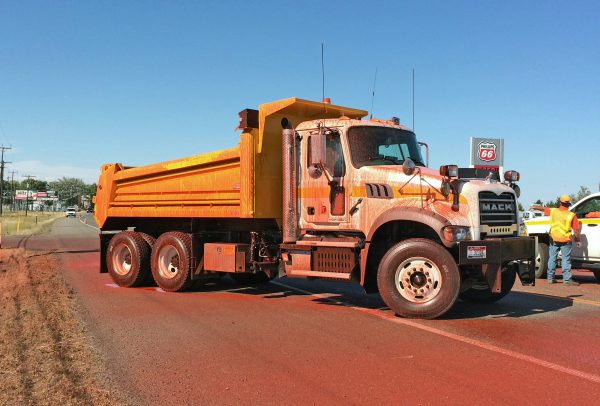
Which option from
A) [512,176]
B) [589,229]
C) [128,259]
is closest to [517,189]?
[512,176]

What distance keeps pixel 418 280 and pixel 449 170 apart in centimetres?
148

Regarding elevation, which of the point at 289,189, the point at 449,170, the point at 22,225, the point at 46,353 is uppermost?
the point at 449,170

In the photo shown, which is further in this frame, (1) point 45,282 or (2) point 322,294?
(1) point 45,282

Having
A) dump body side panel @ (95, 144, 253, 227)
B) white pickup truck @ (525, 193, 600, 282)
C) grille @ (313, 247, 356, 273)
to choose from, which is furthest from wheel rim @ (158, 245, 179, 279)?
white pickup truck @ (525, 193, 600, 282)

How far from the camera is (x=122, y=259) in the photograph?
11.1 m

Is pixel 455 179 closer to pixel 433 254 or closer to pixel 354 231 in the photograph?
pixel 433 254

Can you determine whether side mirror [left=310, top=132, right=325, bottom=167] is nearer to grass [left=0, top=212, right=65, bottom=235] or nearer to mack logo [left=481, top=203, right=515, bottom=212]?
mack logo [left=481, top=203, right=515, bottom=212]

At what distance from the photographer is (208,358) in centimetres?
529

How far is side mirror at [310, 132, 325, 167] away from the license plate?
7.81 ft

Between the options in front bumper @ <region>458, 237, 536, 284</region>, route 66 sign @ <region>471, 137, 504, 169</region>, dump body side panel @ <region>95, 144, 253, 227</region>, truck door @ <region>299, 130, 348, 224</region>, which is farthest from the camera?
route 66 sign @ <region>471, 137, 504, 169</region>

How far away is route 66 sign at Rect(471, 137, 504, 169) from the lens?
2678 centimetres

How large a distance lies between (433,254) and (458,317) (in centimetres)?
111

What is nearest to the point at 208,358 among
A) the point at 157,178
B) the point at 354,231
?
the point at 354,231

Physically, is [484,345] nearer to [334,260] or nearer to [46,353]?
[334,260]
